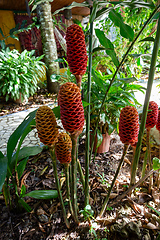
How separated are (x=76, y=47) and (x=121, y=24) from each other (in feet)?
0.87

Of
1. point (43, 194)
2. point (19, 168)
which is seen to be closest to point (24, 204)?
point (43, 194)

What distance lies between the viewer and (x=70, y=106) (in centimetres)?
58

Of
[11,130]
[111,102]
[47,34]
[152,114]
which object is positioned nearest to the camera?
[152,114]

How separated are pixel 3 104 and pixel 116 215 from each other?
3.71m

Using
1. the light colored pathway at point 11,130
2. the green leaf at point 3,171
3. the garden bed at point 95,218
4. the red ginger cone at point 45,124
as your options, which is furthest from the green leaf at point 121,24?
the light colored pathway at point 11,130

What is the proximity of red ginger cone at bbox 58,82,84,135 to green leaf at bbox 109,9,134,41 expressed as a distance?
16.0 inches

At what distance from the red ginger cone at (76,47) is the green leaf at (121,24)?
0.19 m

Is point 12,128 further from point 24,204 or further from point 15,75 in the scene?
point 24,204

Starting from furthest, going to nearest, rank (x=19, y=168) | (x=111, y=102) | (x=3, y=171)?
(x=111, y=102) < (x=19, y=168) < (x=3, y=171)

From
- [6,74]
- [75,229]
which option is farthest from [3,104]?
[75,229]

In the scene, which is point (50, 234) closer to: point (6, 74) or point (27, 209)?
point (27, 209)

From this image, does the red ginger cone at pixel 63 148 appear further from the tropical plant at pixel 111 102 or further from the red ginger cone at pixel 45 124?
the tropical plant at pixel 111 102

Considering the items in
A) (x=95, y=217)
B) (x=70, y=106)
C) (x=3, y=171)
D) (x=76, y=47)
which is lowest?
(x=95, y=217)

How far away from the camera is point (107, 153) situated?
1917 mm
